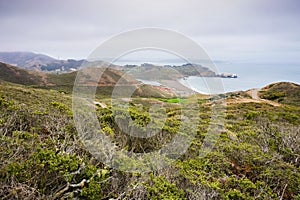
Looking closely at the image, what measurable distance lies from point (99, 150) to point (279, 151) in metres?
8.24

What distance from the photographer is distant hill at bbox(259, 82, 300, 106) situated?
2060 inches

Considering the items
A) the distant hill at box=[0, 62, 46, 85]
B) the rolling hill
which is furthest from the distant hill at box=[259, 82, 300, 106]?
the distant hill at box=[0, 62, 46, 85]

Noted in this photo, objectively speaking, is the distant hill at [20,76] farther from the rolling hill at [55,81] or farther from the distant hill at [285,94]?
the distant hill at [285,94]

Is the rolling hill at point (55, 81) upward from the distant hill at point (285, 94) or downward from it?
downward

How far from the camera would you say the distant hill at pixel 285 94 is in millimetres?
52316

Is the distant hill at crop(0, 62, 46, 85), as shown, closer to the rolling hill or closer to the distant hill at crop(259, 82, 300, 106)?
the rolling hill

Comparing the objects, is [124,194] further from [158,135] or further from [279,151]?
[279,151]

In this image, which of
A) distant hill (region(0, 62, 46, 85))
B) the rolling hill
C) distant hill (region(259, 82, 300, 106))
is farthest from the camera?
distant hill (region(0, 62, 46, 85))

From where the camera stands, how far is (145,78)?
1155 inches

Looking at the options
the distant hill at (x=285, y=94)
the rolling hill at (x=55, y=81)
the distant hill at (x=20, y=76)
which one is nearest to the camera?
the distant hill at (x=285, y=94)

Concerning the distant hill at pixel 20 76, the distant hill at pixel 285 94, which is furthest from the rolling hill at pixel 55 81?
the distant hill at pixel 285 94

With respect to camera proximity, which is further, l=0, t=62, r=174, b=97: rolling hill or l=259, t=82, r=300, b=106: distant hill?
l=0, t=62, r=174, b=97: rolling hill

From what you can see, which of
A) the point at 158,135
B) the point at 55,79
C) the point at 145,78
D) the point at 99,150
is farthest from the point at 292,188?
the point at 55,79

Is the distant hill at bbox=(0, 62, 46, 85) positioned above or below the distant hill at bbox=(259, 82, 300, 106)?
below
